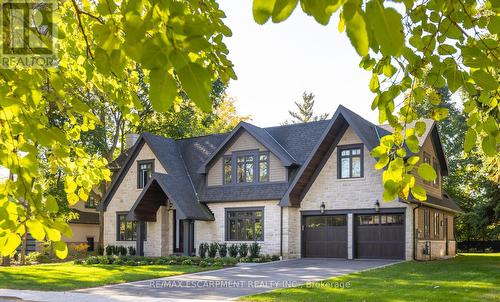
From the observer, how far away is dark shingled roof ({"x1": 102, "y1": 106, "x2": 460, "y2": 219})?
2455 centimetres

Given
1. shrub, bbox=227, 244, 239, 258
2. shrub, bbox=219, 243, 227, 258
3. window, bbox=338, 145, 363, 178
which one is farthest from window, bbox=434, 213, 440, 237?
shrub, bbox=219, 243, 227, 258

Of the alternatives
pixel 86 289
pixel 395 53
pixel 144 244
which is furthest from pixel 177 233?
pixel 395 53

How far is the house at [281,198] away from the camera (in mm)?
23578

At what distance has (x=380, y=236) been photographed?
23.3 meters

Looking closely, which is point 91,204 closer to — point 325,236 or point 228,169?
point 228,169

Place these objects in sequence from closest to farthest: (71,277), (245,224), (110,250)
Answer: (71,277) → (245,224) → (110,250)

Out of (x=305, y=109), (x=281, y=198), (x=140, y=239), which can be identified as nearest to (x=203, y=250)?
(x=140, y=239)

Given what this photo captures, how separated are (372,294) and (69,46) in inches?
361

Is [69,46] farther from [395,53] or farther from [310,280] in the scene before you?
[310,280]

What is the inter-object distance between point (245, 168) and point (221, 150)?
5.24 feet

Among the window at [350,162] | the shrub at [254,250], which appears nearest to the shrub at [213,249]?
the shrub at [254,250]

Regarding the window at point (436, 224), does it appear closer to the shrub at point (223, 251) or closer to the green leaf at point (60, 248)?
the shrub at point (223, 251)

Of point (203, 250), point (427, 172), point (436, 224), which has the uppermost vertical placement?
point (427, 172)

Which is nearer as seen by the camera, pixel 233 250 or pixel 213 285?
pixel 213 285
